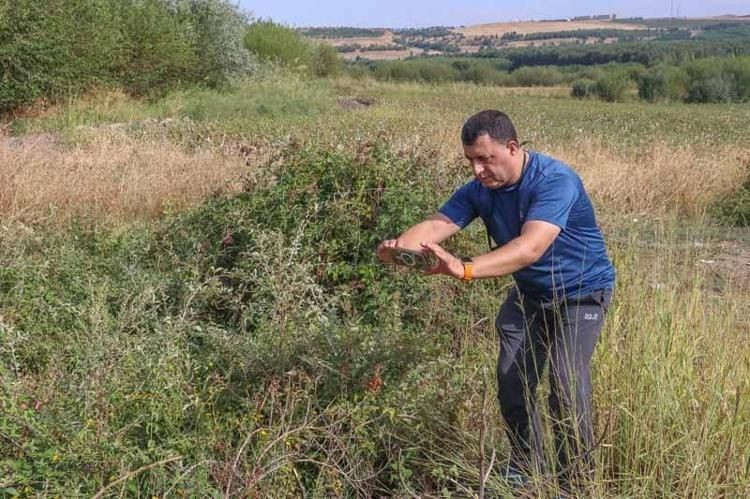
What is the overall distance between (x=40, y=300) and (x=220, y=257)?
1.29 meters

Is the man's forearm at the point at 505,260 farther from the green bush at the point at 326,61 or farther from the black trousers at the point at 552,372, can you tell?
the green bush at the point at 326,61

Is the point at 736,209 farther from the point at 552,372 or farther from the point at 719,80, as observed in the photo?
the point at 719,80

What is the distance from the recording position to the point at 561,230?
3.10 metres

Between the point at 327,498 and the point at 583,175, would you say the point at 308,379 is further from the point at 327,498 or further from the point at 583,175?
the point at 583,175

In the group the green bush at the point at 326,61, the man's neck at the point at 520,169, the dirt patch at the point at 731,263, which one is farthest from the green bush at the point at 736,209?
the green bush at the point at 326,61

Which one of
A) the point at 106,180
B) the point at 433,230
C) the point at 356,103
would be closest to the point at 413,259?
the point at 433,230

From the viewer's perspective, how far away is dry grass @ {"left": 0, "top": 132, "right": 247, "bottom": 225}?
739 cm

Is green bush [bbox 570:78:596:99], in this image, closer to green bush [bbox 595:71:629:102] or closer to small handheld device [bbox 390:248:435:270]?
green bush [bbox 595:71:629:102]

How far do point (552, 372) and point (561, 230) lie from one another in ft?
2.02

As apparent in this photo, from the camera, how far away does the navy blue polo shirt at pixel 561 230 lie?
3135 mm

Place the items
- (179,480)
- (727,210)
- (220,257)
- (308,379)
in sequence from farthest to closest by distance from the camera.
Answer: (727,210) < (220,257) < (308,379) < (179,480)

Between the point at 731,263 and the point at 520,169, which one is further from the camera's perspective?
the point at 731,263

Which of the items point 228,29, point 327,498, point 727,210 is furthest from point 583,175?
point 228,29

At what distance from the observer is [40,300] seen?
4.73 meters
